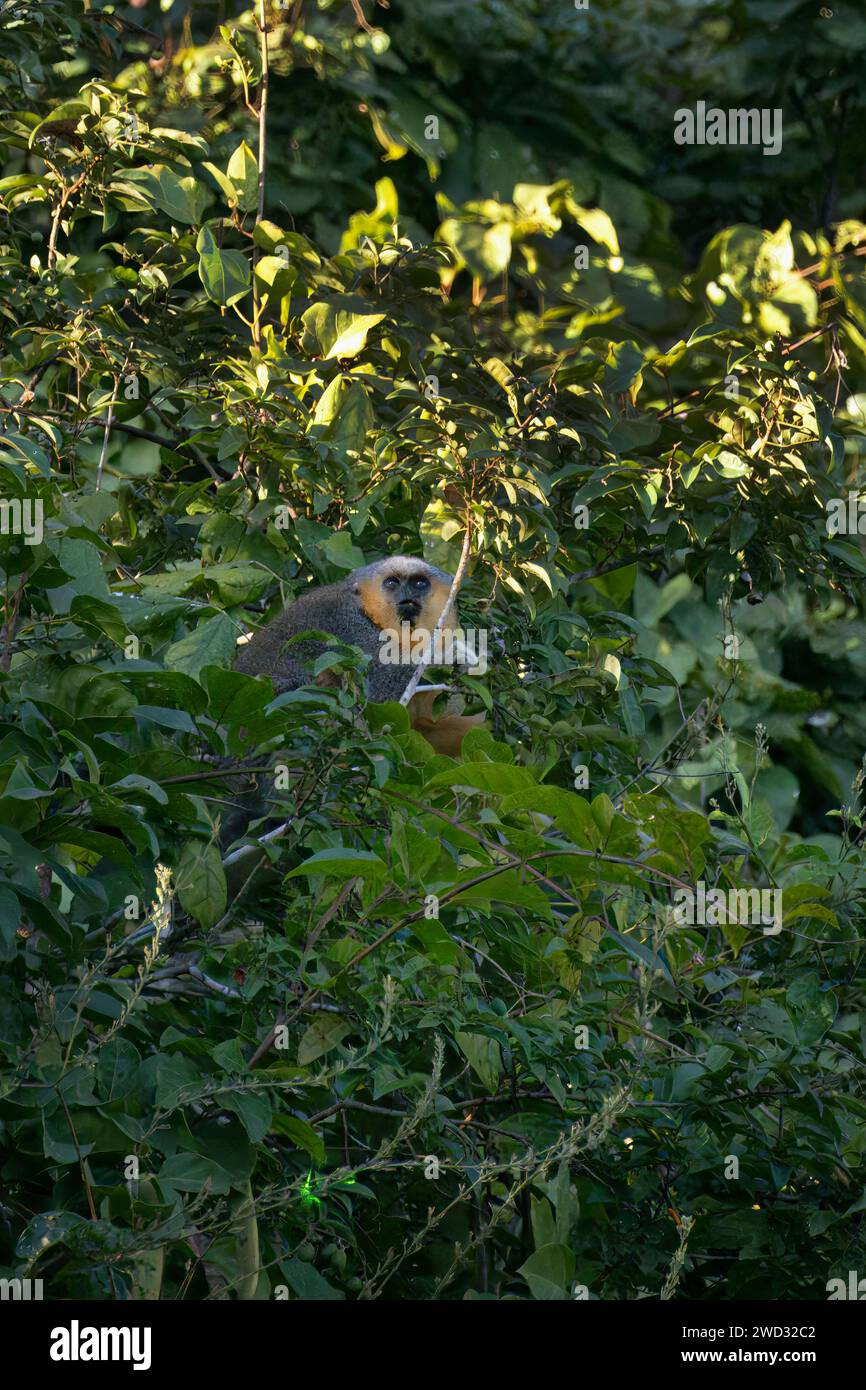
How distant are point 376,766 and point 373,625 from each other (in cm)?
307

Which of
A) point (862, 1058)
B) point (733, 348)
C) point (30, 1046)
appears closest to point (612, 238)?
point (733, 348)

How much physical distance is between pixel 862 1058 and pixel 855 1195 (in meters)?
0.36

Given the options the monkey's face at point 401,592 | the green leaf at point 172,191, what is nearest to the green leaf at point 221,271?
the green leaf at point 172,191

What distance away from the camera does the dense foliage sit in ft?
9.41

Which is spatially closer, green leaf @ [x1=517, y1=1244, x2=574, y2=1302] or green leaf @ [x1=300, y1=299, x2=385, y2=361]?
green leaf @ [x1=517, y1=1244, x2=574, y2=1302]

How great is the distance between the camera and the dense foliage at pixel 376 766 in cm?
287

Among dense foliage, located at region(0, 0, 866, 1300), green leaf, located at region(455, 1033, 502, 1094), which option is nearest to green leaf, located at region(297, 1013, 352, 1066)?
dense foliage, located at region(0, 0, 866, 1300)

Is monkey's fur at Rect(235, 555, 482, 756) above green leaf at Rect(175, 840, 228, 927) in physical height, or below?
above

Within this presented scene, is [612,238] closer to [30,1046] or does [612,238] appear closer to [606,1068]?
[606,1068]

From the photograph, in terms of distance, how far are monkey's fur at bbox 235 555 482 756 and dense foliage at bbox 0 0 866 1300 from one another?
535 mm

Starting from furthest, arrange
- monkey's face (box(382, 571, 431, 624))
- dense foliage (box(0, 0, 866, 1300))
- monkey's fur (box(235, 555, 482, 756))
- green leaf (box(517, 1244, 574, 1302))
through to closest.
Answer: monkey's face (box(382, 571, 431, 624)) → monkey's fur (box(235, 555, 482, 756)) → green leaf (box(517, 1244, 574, 1302)) → dense foliage (box(0, 0, 866, 1300))

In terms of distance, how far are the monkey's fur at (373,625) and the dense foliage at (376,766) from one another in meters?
0.54

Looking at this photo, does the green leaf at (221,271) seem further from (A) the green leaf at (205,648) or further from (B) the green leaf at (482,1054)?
(B) the green leaf at (482,1054)

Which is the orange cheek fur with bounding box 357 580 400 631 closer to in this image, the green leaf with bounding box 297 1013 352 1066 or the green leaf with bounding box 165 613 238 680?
the green leaf with bounding box 165 613 238 680
